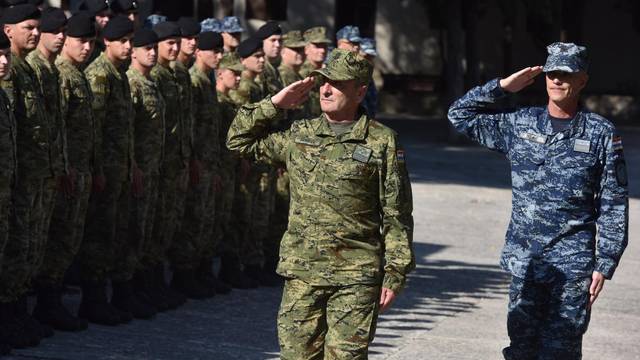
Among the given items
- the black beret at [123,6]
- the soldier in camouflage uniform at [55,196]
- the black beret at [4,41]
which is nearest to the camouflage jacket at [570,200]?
the black beret at [4,41]

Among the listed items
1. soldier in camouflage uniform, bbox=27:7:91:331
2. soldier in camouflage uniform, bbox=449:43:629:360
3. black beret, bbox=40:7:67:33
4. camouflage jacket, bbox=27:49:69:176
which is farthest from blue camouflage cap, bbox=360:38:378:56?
soldier in camouflage uniform, bbox=449:43:629:360

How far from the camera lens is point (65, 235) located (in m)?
10.3

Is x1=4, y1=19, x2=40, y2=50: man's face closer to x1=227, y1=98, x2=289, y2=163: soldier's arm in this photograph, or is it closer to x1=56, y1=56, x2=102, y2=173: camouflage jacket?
x1=56, y1=56, x2=102, y2=173: camouflage jacket

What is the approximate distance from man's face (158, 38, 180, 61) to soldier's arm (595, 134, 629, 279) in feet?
14.3

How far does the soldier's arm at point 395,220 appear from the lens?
7.33 metres

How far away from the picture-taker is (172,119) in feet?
38.1

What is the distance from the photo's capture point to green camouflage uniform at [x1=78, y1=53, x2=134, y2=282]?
10.8 metres

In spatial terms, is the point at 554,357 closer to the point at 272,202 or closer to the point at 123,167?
the point at 123,167

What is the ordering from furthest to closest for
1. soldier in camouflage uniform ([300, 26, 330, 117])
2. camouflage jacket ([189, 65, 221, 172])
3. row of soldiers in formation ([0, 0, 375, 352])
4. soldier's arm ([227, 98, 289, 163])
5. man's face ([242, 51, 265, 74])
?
1. soldier in camouflage uniform ([300, 26, 330, 117])
2. man's face ([242, 51, 265, 74])
3. camouflage jacket ([189, 65, 221, 172])
4. row of soldiers in formation ([0, 0, 375, 352])
5. soldier's arm ([227, 98, 289, 163])

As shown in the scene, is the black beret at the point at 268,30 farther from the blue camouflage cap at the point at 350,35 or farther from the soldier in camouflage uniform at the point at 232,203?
the blue camouflage cap at the point at 350,35

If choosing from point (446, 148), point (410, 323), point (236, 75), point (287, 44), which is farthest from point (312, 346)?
point (446, 148)

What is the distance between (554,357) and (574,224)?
63 centimetres

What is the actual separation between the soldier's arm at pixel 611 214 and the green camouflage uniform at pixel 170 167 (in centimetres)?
426

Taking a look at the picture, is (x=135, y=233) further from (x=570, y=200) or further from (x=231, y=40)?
(x=570, y=200)
